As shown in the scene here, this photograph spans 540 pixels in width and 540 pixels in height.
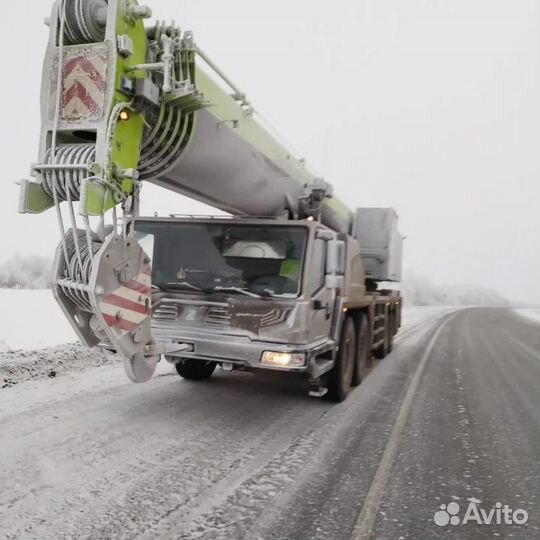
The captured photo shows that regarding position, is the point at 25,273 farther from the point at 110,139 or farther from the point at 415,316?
the point at 110,139

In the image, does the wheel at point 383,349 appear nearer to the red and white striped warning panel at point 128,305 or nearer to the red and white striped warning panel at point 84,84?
the red and white striped warning panel at point 128,305

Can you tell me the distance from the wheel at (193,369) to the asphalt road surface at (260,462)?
0.42 ft

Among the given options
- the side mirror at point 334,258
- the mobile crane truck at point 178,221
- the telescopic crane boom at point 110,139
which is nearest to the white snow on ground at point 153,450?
the mobile crane truck at point 178,221

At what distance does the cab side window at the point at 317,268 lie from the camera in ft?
15.6

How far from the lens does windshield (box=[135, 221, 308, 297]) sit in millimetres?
4801

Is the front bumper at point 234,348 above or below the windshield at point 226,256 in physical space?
below

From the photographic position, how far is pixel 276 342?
14.3ft

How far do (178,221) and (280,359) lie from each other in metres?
2.07

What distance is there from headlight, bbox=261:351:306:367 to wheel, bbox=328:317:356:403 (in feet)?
4.32

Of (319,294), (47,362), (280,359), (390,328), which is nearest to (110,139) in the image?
(280,359)

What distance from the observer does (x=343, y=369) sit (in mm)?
5582

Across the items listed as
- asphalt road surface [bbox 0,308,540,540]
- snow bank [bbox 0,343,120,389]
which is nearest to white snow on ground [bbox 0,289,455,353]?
snow bank [bbox 0,343,120,389]

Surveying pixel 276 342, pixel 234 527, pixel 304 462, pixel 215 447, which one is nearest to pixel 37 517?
pixel 234 527

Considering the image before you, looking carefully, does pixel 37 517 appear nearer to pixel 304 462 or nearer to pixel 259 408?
pixel 304 462
